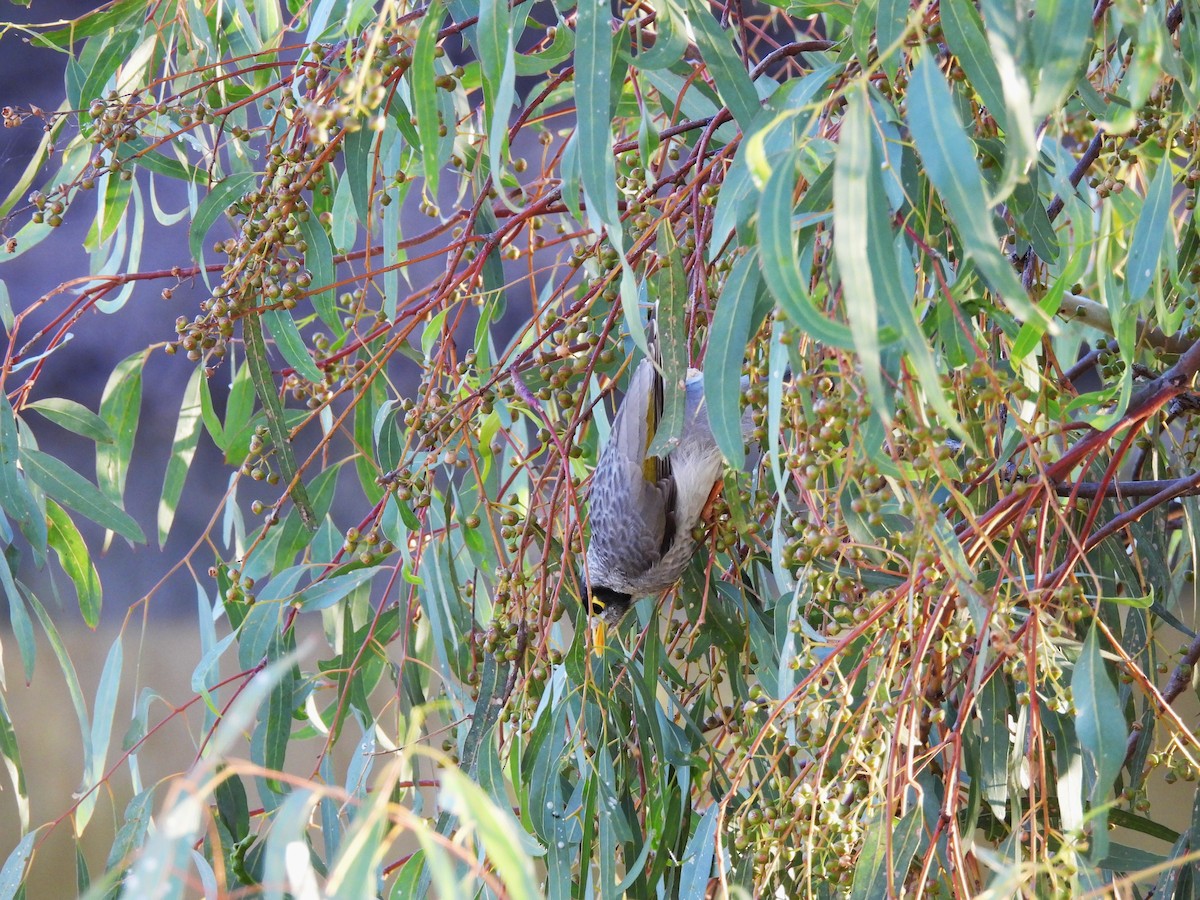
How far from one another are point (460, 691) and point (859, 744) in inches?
21.7

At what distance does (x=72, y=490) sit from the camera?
131cm

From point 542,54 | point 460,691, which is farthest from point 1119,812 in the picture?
point 542,54

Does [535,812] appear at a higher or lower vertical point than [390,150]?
lower

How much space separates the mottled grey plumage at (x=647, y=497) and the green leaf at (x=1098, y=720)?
74 centimetres

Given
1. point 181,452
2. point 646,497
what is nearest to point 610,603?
point 646,497

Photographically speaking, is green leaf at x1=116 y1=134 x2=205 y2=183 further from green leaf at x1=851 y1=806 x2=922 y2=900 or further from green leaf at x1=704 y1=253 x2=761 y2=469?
green leaf at x1=851 y1=806 x2=922 y2=900

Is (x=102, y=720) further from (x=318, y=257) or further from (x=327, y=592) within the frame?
(x=318, y=257)

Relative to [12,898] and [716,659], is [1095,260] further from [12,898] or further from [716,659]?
[12,898]

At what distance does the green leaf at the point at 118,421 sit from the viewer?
4.72ft

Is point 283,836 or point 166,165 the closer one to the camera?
point 283,836

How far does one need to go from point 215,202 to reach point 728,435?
0.65m

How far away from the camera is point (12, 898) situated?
1223 mm

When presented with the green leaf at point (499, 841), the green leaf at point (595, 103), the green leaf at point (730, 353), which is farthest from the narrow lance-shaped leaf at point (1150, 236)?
the green leaf at point (499, 841)

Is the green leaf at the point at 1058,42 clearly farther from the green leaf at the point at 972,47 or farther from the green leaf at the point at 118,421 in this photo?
the green leaf at the point at 118,421
